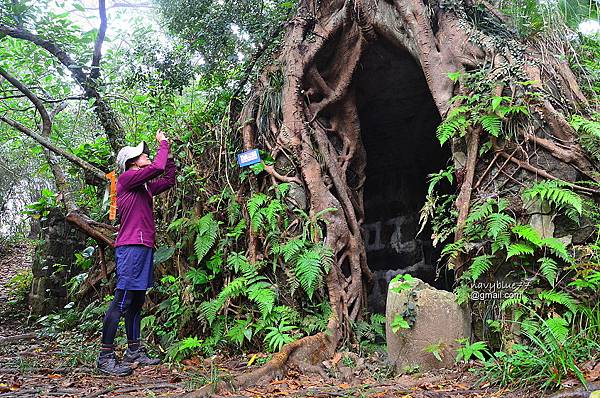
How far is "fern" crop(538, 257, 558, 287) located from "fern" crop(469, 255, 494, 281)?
0.41 meters

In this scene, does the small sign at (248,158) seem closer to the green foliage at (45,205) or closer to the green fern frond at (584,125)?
the green fern frond at (584,125)

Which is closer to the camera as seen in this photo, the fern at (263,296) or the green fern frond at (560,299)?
the green fern frond at (560,299)

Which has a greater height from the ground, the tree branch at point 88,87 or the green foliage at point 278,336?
the tree branch at point 88,87

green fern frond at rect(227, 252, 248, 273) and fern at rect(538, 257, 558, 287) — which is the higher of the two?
green fern frond at rect(227, 252, 248, 273)

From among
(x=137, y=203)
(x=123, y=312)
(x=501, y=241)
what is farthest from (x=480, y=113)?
(x=123, y=312)

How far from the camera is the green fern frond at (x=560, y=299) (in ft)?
12.2

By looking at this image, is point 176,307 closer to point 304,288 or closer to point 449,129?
point 304,288

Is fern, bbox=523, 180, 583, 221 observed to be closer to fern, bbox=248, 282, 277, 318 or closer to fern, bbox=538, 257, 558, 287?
A: fern, bbox=538, 257, 558, 287

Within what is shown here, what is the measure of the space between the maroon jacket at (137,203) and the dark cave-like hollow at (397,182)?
12.0ft

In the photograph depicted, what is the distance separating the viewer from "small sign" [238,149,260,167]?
568cm

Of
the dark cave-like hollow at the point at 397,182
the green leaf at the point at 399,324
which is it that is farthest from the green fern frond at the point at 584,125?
the dark cave-like hollow at the point at 397,182

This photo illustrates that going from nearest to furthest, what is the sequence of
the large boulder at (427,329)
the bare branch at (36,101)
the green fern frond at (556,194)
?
the green fern frond at (556,194)
the large boulder at (427,329)
the bare branch at (36,101)

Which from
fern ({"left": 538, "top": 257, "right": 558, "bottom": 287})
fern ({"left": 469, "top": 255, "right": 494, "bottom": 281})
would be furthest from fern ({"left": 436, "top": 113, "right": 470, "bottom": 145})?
fern ({"left": 538, "top": 257, "right": 558, "bottom": 287})

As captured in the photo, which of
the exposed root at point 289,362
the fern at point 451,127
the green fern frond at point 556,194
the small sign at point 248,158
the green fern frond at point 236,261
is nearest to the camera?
the exposed root at point 289,362
